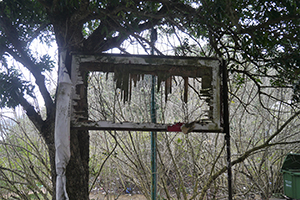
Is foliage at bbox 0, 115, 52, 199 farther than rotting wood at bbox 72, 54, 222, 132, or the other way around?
foliage at bbox 0, 115, 52, 199

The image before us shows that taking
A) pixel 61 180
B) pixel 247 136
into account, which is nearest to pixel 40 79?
pixel 61 180

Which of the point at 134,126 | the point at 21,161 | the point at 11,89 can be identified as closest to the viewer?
the point at 134,126

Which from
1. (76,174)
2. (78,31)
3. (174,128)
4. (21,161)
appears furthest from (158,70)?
(21,161)

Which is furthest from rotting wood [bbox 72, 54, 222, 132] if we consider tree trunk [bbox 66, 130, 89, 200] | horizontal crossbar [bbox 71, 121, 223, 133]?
tree trunk [bbox 66, 130, 89, 200]

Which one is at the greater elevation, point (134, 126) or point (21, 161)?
point (134, 126)

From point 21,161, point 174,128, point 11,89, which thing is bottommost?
point 21,161

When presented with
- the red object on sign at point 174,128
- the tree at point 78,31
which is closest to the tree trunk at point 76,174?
the tree at point 78,31

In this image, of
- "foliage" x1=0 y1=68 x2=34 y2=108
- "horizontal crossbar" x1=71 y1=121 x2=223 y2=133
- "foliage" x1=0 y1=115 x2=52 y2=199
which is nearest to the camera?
"horizontal crossbar" x1=71 y1=121 x2=223 y2=133

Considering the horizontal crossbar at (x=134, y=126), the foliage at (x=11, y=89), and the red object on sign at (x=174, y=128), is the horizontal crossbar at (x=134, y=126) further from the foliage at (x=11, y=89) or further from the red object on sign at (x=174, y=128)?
the foliage at (x=11, y=89)

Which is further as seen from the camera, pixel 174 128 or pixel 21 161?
pixel 21 161

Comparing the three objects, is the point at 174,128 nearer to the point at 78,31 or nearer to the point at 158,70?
the point at 158,70

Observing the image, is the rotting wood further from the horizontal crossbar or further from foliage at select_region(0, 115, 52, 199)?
foliage at select_region(0, 115, 52, 199)

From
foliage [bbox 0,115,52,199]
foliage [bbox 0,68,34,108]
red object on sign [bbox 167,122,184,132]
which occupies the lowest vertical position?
foliage [bbox 0,115,52,199]

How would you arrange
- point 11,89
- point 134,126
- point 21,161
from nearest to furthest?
point 134,126
point 11,89
point 21,161
